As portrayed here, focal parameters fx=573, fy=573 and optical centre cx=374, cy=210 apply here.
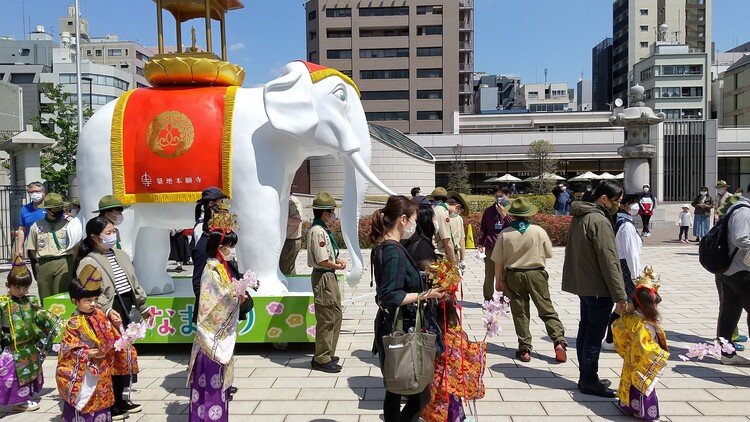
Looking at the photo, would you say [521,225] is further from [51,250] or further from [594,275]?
[51,250]

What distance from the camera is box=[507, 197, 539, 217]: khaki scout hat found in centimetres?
554

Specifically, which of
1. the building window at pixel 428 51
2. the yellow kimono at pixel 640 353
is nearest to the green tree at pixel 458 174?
the building window at pixel 428 51

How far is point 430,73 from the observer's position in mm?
57344

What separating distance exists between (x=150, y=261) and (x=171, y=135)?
1.87m

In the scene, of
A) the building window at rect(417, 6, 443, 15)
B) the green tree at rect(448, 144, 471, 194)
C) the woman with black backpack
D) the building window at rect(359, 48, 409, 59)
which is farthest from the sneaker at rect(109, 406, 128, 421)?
the building window at rect(417, 6, 443, 15)

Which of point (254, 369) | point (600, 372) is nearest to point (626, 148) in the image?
point (600, 372)

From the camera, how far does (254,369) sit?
5.52 meters

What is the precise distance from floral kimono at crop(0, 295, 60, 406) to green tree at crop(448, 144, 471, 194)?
110 feet

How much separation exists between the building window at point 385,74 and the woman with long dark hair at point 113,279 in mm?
55328

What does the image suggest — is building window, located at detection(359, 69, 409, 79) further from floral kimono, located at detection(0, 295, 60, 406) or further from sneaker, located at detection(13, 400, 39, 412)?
sneaker, located at detection(13, 400, 39, 412)

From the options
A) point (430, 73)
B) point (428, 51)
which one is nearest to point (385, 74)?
point (430, 73)

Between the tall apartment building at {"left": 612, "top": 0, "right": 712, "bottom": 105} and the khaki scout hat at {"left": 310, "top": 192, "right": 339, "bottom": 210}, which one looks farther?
the tall apartment building at {"left": 612, "top": 0, "right": 712, "bottom": 105}

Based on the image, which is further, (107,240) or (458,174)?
(458,174)

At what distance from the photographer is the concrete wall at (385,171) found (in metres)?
26.0
